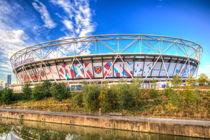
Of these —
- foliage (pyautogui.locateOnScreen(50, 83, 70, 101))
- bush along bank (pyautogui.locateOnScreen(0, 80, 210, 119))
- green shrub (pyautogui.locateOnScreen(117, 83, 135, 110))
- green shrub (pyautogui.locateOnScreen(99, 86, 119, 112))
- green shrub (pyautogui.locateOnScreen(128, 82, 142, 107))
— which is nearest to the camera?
bush along bank (pyautogui.locateOnScreen(0, 80, 210, 119))

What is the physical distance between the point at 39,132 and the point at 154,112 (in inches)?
596

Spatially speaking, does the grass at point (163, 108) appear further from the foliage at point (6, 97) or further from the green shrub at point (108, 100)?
the foliage at point (6, 97)

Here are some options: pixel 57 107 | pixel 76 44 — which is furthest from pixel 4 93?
pixel 76 44

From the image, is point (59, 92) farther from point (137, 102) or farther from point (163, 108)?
point (163, 108)

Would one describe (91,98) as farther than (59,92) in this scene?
No

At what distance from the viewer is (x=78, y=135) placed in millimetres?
14828

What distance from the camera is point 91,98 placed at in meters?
19.6

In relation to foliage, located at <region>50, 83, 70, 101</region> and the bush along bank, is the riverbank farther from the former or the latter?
foliage, located at <region>50, 83, 70, 101</region>

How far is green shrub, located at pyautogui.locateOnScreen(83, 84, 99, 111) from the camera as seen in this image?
1923 centimetres

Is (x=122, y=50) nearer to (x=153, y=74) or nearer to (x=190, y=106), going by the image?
(x=153, y=74)

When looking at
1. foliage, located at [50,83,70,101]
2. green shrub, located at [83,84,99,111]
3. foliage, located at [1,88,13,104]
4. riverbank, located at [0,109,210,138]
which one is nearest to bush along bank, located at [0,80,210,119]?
green shrub, located at [83,84,99,111]

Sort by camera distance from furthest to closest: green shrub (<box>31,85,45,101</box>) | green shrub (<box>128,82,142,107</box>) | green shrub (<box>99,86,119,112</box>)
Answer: green shrub (<box>31,85,45,101</box>), green shrub (<box>128,82,142,107</box>), green shrub (<box>99,86,119,112</box>)

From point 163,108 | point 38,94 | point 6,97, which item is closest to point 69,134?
point 163,108

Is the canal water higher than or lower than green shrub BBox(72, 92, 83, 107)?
lower
